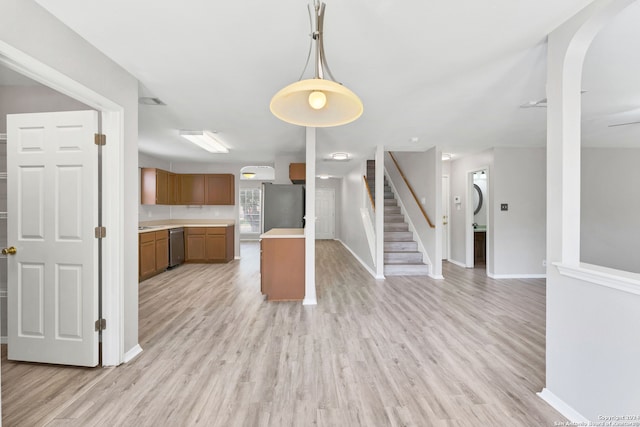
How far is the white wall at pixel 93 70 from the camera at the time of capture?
140 centimetres

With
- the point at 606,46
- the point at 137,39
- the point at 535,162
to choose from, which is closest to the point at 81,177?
the point at 137,39

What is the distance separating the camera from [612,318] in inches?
54.8

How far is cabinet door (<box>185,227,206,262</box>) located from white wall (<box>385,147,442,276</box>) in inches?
185

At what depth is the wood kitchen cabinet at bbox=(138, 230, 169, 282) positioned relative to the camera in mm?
4527

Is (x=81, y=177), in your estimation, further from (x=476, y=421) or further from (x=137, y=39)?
(x=476, y=421)

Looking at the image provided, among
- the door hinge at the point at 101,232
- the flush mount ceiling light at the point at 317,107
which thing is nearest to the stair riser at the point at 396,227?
the flush mount ceiling light at the point at 317,107

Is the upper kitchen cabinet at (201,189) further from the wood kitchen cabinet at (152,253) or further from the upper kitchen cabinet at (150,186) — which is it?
the wood kitchen cabinet at (152,253)

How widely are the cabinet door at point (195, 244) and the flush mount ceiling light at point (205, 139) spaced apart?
6.55 ft

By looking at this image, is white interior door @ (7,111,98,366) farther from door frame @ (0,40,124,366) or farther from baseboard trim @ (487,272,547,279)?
baseboard trim @ (487,272,547,279)

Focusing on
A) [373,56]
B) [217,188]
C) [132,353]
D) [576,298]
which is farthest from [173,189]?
[576,298]

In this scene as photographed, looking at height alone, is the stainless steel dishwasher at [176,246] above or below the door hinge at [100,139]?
below

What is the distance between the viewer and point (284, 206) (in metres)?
5.05

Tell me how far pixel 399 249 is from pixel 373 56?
13.8 ft

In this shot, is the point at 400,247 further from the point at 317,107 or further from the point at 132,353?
the point at 317,107
